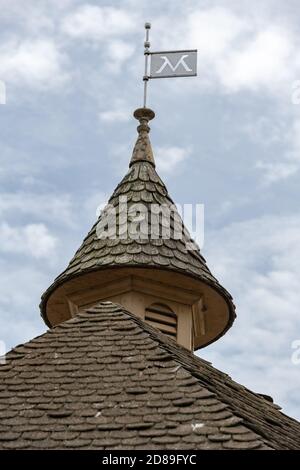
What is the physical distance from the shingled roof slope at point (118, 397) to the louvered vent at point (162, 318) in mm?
1568

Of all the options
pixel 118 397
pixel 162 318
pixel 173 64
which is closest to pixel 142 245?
pixel 162 318

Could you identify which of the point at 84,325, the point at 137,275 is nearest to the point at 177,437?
the point at 84,325

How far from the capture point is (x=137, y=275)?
12633 millimetres

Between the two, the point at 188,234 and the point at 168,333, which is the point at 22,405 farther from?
the point at 188,234

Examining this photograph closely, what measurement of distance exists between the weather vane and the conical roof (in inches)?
43.3

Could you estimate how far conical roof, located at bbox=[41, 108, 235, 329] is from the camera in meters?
12.6

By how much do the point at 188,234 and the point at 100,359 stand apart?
12.8ft

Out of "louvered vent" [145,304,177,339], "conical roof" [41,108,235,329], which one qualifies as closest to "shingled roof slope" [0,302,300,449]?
"conical roof" [41,108,235,329]

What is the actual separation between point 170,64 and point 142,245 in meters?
3.19

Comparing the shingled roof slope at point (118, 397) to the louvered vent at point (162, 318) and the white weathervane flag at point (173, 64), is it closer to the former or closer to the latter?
the louvered vent at point (162, 318)

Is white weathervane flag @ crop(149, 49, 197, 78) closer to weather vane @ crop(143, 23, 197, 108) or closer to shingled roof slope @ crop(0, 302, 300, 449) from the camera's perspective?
weather vane @ crop(143, 23, 197, 108)
